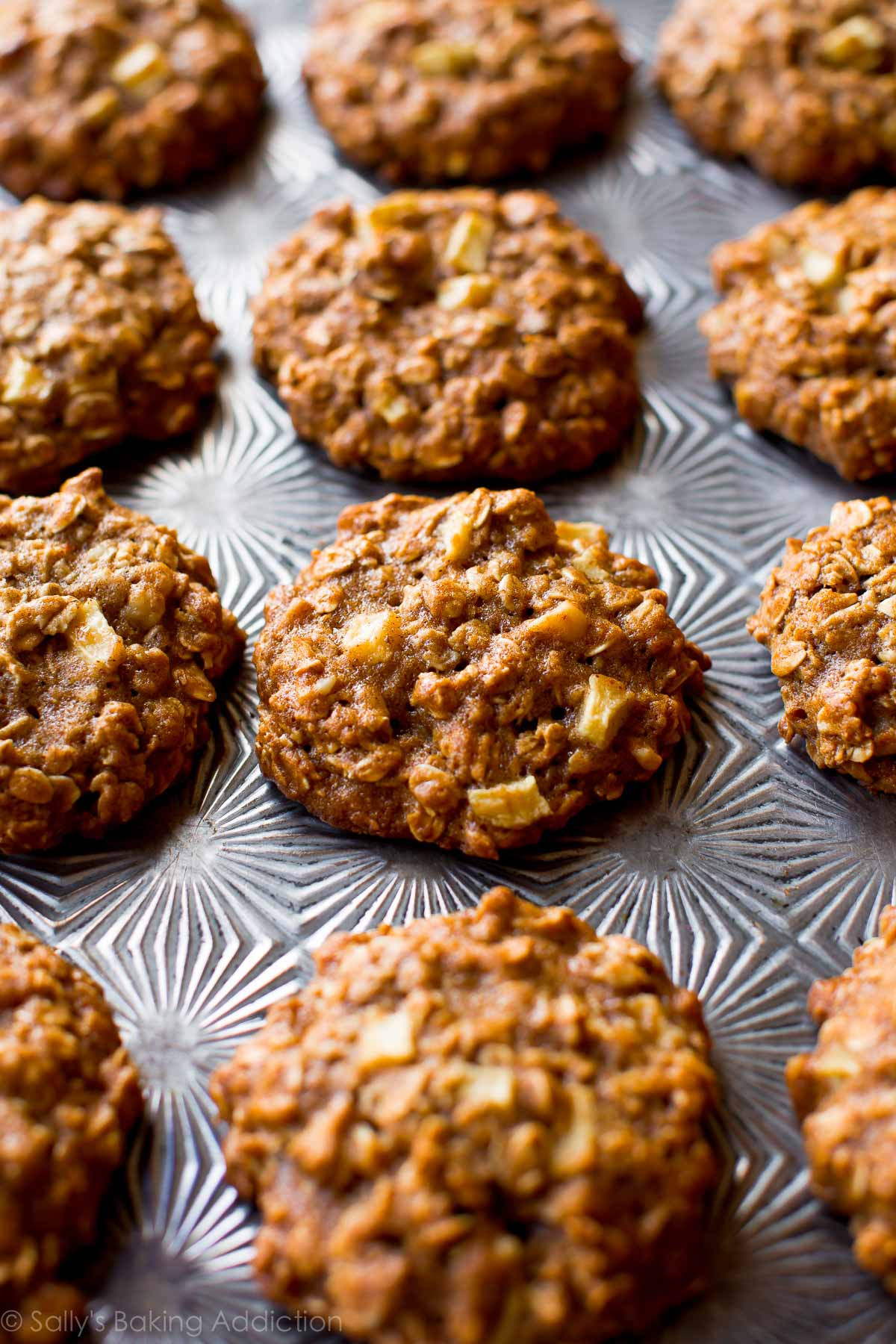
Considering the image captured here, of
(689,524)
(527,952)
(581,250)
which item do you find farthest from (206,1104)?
(581,250)

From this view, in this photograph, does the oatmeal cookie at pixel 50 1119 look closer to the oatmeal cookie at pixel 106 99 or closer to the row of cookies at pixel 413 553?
the row of cookies at pixel 413 553

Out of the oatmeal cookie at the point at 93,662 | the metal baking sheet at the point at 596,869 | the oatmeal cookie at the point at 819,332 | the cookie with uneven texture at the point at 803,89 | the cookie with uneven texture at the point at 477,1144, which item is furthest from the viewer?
the cookie with uneven texture at the point at 803,89

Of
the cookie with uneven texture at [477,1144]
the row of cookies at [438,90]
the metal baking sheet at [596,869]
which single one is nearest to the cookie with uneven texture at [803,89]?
the row of cookies at [438,90]

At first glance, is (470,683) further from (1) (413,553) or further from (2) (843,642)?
(2) (843,642)

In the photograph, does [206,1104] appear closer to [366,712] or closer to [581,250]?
[366,712]

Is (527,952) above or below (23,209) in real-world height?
below

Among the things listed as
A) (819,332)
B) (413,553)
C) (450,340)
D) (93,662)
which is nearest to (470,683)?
(413,553)
